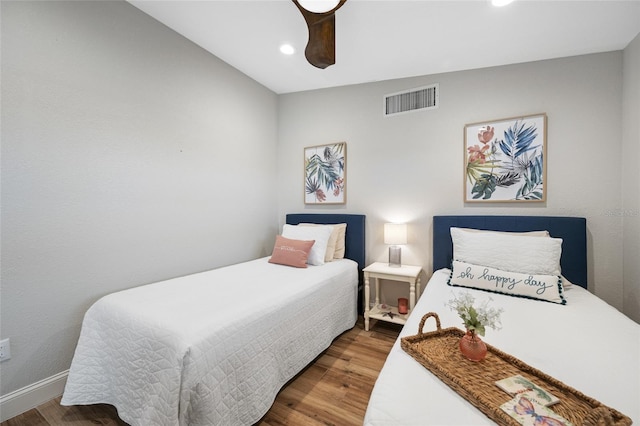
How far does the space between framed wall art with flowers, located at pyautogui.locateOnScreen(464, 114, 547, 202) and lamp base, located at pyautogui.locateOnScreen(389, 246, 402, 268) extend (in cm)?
82

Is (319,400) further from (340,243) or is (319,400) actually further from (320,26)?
(320,26)

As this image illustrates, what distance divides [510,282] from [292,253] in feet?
5.63

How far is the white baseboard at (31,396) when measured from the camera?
1.51 m

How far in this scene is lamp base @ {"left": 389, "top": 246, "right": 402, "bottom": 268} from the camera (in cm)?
282

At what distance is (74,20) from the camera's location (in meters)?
1.72

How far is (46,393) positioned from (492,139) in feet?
12.6

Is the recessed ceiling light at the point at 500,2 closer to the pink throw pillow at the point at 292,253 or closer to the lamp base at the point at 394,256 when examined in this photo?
the lamp base at the point at 394,256

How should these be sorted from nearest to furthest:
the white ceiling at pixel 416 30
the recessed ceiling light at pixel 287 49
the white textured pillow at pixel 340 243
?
the white ceiling at pixel 416 30 < the recessed ceiling light at pixel 287 49 < the white textured pillow at pixel 340 243

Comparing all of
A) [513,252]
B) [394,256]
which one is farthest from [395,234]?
[513,252]

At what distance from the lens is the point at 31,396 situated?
1590 mm

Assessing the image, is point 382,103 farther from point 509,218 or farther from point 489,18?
point 509,218

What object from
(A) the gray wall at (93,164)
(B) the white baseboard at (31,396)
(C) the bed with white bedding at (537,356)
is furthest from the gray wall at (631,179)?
(B) the white baseboard at (31,396)

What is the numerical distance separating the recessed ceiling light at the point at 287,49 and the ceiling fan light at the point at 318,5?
122 cm

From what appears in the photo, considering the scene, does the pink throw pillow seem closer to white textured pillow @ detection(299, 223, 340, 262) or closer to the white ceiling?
white textured pillow @ detection(299, 223, 340, 262)
